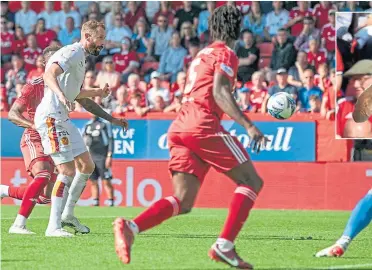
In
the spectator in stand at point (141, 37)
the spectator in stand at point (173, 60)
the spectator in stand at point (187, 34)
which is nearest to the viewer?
the spectator in stand at point (173, 60)

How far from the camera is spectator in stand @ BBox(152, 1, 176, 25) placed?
24438 millimetres

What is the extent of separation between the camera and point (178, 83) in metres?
21.9

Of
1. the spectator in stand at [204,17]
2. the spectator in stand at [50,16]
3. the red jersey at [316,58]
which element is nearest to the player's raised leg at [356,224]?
the red jersey at [316,58]

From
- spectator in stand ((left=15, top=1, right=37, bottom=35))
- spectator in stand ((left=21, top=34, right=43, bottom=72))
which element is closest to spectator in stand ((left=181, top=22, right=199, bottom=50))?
spectator in stand ((left=21, top=34, right=43, bottom=72))

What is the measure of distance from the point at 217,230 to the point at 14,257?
4463mm

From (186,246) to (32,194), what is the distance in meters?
2.21

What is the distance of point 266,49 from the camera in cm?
2300

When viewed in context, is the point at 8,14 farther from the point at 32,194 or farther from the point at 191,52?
the point at 32,194

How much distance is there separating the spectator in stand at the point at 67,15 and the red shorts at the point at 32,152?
12.6 metres

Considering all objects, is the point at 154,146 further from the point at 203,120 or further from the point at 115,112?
the point at 203,120

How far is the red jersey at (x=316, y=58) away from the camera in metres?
21.5

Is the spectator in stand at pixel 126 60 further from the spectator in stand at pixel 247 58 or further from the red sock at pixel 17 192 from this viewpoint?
the red sock at pixel 17 192

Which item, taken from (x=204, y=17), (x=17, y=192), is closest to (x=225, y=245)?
(x=17, y=192)

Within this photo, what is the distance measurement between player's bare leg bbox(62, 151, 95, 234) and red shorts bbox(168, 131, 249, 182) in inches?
131
